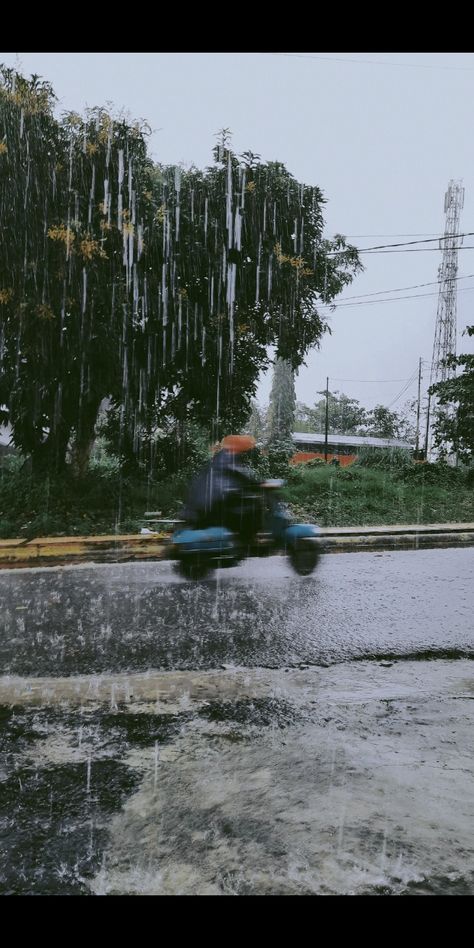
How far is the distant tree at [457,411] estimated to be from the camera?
56.7ft

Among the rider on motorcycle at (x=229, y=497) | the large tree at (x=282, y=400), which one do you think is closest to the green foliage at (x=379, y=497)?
the rider on motorcycle at (x=229, y=497)

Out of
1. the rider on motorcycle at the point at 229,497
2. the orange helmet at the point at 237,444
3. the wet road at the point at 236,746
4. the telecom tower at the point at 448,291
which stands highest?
the telecom tower at the point at 448,291

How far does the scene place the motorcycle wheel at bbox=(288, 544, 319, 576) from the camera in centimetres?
696

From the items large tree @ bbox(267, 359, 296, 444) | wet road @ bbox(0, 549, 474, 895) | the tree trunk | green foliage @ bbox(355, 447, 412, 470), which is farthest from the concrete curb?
large tree @ bbox(267, 359, 296, 444)

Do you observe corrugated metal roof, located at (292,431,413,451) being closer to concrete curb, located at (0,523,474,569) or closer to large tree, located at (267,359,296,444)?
large tree, located at (267,359,296,444)

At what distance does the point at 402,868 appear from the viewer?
81.0 inches

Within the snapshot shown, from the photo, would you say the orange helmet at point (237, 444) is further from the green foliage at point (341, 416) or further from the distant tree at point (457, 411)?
the green foliage at point (341, 416)

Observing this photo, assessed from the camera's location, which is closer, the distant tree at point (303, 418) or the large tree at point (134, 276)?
the large tree at point (134, 276)

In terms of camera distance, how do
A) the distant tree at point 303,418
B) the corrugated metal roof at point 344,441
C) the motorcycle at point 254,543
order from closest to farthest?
the motorcycle at point 254,543
the corrugated metal roof at point 344,441
the distant tree at point 303,418

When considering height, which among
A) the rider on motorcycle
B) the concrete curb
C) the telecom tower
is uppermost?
the telecom tower

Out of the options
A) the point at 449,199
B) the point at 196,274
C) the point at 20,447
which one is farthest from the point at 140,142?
the point at 449,199

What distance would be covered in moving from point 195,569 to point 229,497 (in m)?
0.85

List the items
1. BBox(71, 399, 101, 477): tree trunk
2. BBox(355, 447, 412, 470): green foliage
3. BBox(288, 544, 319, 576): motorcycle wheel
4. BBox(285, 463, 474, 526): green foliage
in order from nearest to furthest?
BBox(288, 544, 319, 576): motorcycle wheel < BBox(71, 399, 101, 477): tree trunk < BBox(285, 463, 474, 526): green foliage < BBox(355, 447, 412, 470): green foliage
